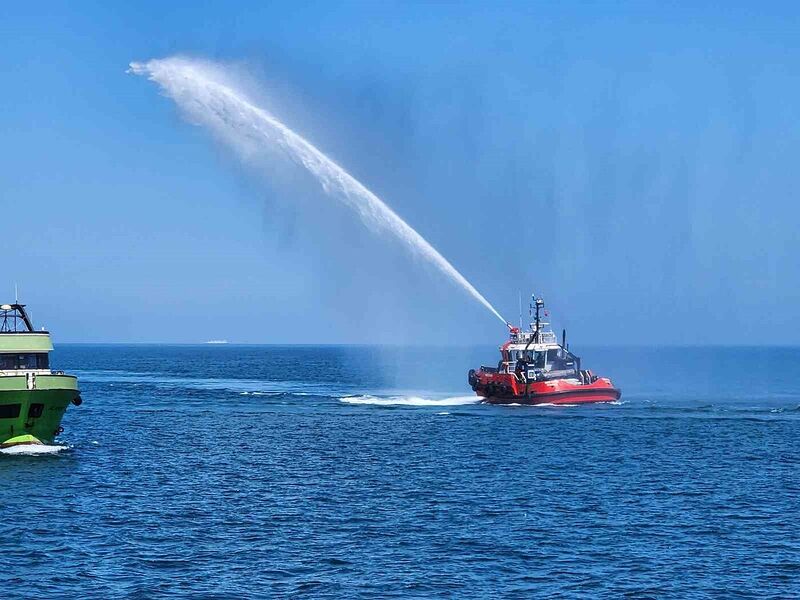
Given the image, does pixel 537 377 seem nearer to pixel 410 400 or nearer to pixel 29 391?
pixel 410 400

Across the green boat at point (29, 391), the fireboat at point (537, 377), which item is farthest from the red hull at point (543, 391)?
the green boat at point (29, 391)

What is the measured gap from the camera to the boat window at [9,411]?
235ft

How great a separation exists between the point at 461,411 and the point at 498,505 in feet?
184

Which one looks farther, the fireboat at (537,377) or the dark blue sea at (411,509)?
the fireboat at (537,377)

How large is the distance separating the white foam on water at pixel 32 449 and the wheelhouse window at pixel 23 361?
5.88m

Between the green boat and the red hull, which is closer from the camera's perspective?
the green boat

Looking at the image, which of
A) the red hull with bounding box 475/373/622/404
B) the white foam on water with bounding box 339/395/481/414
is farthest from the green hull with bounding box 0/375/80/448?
the white foam on water with bounding box 339/395/481/414

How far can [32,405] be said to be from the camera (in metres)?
72.2

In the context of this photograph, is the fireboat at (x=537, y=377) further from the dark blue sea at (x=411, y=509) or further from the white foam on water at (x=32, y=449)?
the white foam on water at (x=32, y=449)

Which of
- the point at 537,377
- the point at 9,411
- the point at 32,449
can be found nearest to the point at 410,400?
the point at 537,377

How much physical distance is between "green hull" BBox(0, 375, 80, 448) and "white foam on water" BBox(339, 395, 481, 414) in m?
55.2

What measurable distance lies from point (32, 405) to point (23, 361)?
13.3 feet

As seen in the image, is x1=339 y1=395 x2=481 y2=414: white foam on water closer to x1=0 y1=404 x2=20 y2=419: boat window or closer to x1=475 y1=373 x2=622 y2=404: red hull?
x1=475 y1=373 x2=622 y2=404: red hull

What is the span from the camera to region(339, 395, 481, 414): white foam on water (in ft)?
403
